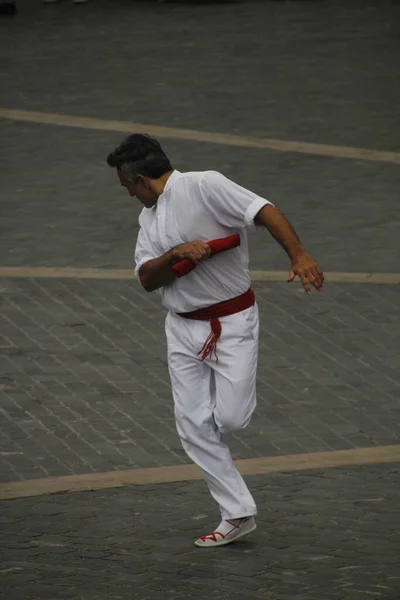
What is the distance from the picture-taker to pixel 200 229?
7562mm

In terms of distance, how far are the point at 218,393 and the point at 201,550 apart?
73 centimetres

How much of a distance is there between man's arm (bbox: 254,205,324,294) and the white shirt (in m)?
0.11

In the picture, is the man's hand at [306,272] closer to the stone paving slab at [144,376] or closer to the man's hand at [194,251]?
the man's hand at [194,251]

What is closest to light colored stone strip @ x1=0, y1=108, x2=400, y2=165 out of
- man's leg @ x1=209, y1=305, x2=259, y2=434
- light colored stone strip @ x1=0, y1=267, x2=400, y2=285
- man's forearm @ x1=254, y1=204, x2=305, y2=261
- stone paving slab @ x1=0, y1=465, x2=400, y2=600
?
light colored stone strip @ x1=0, y1=267, x2=400, y2=285

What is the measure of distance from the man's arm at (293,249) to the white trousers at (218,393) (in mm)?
541

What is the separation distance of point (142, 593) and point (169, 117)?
10846mm

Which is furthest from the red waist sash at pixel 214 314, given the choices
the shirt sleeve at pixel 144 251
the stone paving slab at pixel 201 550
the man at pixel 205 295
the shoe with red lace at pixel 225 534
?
the stone paving slab at pixel 201 550

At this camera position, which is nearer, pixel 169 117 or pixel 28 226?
pixel 28 226

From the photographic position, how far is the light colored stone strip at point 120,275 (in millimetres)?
12383

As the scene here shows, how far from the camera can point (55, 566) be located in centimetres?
745

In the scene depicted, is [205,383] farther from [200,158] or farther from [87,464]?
[200,158]

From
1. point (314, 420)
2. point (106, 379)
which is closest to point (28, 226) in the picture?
point (106, 379)

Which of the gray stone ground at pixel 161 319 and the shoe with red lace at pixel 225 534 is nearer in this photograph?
the gray stone ground at pixel 161 319

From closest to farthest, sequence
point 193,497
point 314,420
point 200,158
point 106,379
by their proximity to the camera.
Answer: point 193,497, point 314,420, point 106,379, point 200,158
